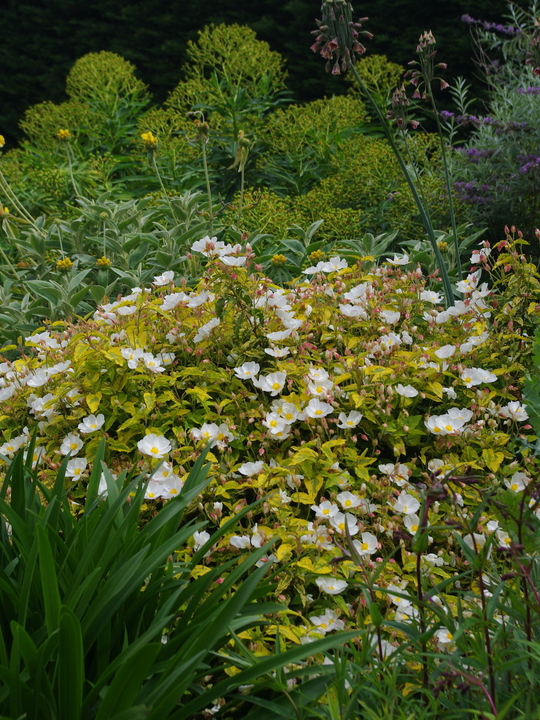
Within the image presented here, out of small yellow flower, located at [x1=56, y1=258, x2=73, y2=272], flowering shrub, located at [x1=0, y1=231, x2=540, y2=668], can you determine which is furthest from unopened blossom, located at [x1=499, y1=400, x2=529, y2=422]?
small yellow flower, located at [x1=56, y1=258, x2=73, y2=272]

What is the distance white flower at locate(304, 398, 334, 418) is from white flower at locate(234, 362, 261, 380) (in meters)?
0.20

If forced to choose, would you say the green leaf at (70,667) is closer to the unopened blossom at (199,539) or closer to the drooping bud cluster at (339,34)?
the unopened blossom at (199,539)

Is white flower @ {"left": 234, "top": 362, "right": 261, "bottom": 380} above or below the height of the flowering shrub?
above

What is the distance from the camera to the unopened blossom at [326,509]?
177 centimetres

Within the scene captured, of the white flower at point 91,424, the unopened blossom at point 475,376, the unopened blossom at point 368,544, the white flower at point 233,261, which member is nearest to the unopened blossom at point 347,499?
the unopened blossom at point 368,544

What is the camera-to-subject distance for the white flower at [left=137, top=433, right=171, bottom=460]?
1896 mm

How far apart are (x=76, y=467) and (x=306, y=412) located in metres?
0.65

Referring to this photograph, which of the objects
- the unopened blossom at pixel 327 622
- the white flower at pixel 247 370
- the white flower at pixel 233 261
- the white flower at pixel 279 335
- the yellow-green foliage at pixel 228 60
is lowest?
the unopened blossom at pixel 327 622

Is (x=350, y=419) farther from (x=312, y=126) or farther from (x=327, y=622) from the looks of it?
(x=312, y=126)


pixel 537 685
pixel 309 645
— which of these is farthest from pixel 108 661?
pixel 537 685

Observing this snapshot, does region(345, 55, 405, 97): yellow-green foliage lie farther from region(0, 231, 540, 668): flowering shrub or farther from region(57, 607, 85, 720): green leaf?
region(57, 607, 85, 720): green leaf

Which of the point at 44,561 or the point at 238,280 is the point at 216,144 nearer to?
the point at 238,280

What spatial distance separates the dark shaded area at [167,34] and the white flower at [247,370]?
19.0 feet

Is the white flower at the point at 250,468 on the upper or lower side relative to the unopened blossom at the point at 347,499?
upper
